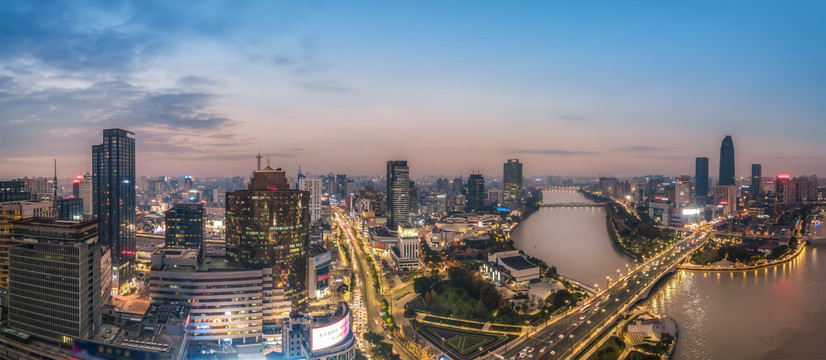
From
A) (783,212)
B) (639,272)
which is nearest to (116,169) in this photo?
Answer: (639,272)

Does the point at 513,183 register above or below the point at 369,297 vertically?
above

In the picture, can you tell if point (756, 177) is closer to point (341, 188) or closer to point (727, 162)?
point (727, 162)

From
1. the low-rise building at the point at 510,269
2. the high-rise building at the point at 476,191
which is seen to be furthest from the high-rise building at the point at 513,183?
the low-rise building at the point at 510,269

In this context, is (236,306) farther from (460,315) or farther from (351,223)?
(351,223)

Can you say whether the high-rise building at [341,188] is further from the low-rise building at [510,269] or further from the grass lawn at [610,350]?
the grass lawn at [610,350]

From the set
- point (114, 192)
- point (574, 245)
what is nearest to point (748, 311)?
point (574, 245)

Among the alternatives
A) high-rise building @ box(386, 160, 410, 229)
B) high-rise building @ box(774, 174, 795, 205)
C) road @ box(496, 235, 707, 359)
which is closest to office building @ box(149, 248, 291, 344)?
road @ box(496, 235, 707, 359)

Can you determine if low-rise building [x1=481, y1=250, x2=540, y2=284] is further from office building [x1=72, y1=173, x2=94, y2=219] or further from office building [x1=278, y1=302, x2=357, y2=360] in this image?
office building [x1=72, y1=173, x2=94, y2=219]
